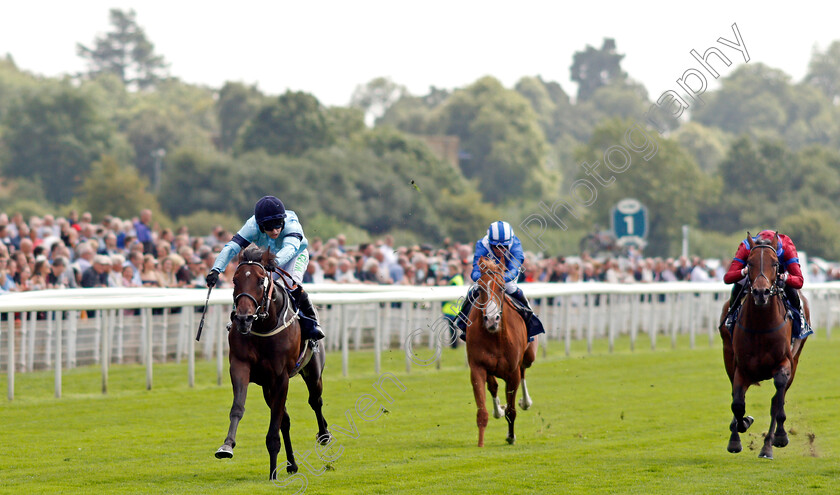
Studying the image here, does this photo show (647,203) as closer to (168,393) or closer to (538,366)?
(538,366)

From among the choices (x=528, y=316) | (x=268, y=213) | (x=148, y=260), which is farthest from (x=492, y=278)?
(x=148, y=260)

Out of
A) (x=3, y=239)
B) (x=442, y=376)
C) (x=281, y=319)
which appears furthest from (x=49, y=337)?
(x=281, y=319)

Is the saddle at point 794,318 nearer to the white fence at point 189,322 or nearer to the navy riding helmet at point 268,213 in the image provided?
the white fence at point 189,322

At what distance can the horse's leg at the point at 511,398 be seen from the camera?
9414 millimetres

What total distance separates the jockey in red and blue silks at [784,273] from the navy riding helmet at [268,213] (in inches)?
126

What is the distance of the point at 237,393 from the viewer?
727 cm

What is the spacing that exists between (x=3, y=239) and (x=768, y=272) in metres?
10.1

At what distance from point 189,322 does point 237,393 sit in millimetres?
6228

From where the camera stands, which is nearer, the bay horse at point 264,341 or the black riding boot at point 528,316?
the bay horse at point 264,341

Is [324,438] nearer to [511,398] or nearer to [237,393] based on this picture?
[237,393]

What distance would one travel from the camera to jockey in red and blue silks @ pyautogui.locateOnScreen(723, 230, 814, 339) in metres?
8.70

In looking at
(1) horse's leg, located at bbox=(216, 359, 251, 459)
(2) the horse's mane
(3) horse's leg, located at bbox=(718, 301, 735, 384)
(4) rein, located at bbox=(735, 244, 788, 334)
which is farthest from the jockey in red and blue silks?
(1) horse's leg, located at bbox=(216, 359, 251, 459)

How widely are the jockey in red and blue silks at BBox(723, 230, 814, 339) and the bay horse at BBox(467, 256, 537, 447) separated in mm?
1648

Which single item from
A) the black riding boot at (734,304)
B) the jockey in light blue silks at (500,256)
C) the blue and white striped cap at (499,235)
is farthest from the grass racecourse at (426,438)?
the blue and white striped cap at (499,235)
